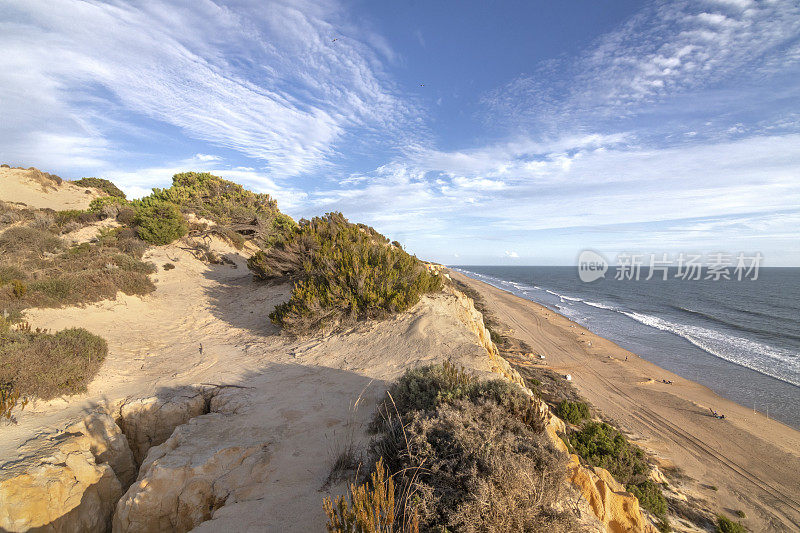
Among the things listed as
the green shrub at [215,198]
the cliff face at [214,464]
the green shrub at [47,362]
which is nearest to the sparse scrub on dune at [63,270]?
the green shrub at [47,362]

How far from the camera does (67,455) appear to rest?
356 cm

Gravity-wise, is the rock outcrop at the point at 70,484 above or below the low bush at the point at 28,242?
below

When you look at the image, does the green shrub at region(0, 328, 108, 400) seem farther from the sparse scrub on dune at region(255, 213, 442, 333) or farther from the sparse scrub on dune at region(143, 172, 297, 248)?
the sparse scrub on dune at region(143, 172, 297, 248)

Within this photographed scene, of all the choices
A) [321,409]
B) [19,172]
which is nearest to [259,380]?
[321,409]

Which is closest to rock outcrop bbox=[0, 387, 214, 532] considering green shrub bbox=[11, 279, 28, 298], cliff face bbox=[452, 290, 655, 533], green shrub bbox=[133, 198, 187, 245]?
cliff face bbox=[452, 290, 655, 533]

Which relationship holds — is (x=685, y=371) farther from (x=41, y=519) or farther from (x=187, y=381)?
(x=41, y=519)

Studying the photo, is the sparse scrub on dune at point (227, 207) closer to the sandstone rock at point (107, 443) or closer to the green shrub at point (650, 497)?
the sandstone rock at point (107, 443)

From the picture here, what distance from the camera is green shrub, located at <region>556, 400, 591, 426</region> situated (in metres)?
9.18

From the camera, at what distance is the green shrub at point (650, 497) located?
6.24 m

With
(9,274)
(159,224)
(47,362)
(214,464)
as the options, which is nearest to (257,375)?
(214,464)

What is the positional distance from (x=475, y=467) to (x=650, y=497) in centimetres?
716

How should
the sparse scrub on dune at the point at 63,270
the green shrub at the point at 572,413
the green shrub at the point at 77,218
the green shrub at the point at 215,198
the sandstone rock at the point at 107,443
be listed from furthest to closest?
the green shrub at the point at 215,198
the green shrub at the point at 77,218
the green shrub at the point at 572,413
the sparse scrub on dune at the point at 63,270
the sandstone rock at the point at 107,443

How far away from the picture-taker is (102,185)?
25391mm

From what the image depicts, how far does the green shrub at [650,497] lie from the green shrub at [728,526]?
91 centimetres
